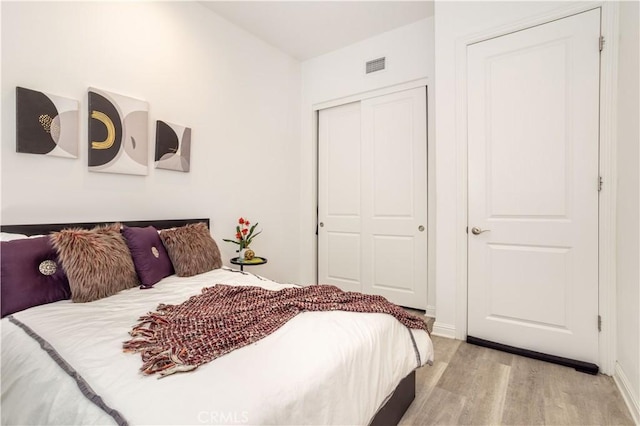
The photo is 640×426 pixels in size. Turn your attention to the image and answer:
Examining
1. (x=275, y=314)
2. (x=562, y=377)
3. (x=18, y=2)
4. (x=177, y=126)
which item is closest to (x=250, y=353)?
(x=275, y=314)

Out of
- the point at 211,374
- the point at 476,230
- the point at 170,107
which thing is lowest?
the point at 211,374

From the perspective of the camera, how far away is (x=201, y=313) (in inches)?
56.5

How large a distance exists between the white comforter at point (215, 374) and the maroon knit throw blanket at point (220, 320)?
4cm

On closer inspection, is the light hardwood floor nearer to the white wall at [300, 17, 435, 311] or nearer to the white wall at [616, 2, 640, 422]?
the white wall at [616, 2, 640, 422]

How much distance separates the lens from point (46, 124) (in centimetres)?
194

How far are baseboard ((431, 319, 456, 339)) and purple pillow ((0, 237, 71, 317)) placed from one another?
8.59 feet

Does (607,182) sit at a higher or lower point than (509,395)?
higher

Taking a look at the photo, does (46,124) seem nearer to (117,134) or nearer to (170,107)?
(117,134)

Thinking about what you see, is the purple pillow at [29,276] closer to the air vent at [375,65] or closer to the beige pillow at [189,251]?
the beige pillow at [189,251]

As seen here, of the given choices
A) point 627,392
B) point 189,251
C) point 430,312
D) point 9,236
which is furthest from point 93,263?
point 627,392

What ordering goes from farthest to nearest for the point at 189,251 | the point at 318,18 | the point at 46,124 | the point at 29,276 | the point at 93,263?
the point at 318,18 → the point at 189,251 → the point at 46,124 → the point at 93,263 → the point at 29,276

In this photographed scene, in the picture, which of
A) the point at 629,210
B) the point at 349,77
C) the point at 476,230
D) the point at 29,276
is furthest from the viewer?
the point at 349,77

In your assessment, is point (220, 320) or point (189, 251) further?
point (189, 251)

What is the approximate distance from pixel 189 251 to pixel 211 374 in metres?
1.50
